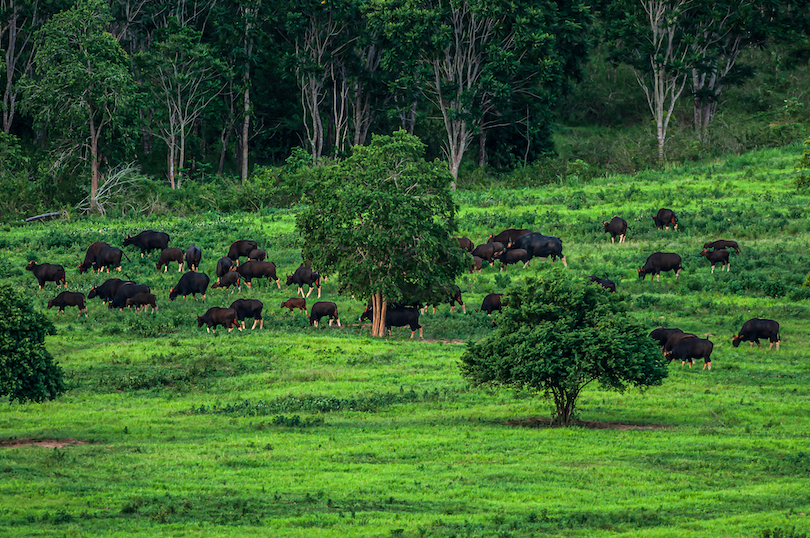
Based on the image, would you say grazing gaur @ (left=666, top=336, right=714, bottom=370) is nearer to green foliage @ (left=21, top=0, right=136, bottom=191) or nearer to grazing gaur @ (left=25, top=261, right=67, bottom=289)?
grazing gaur @ (left=25, top=261, right=67, bottom=289)

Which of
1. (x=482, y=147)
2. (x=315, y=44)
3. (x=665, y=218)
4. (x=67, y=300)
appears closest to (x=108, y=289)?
(x=67, y=300)

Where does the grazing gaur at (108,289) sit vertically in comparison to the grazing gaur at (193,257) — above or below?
below

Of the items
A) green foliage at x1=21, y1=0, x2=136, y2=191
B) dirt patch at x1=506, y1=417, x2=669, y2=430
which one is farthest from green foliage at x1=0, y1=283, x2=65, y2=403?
green foliage at x1=21, y1=0, x2=136, y2=191

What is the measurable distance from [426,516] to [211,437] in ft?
24.9

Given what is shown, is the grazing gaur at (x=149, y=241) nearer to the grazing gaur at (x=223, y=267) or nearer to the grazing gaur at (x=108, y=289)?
the grazing gaur at (x=223, y=267)

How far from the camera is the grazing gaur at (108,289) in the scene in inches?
1588

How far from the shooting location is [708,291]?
40438mm

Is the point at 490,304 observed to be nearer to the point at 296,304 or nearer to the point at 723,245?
the point at 296,304

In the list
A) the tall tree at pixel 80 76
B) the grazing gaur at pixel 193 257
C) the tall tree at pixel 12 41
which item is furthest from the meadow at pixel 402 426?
the tall tree at pixel 12 41

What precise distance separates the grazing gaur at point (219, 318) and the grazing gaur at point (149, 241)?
456 inches

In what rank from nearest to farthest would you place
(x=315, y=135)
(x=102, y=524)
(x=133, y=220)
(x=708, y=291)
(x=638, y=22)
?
(x=102, y=524)
(x=708, y=291)
(x=133, y=220)
(x=638, y=22)
(x=315, y=135)

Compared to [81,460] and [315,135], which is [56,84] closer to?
[315,135]

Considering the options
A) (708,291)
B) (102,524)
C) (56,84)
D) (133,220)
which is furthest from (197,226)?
(102,524)

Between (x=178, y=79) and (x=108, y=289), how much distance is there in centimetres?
3044
